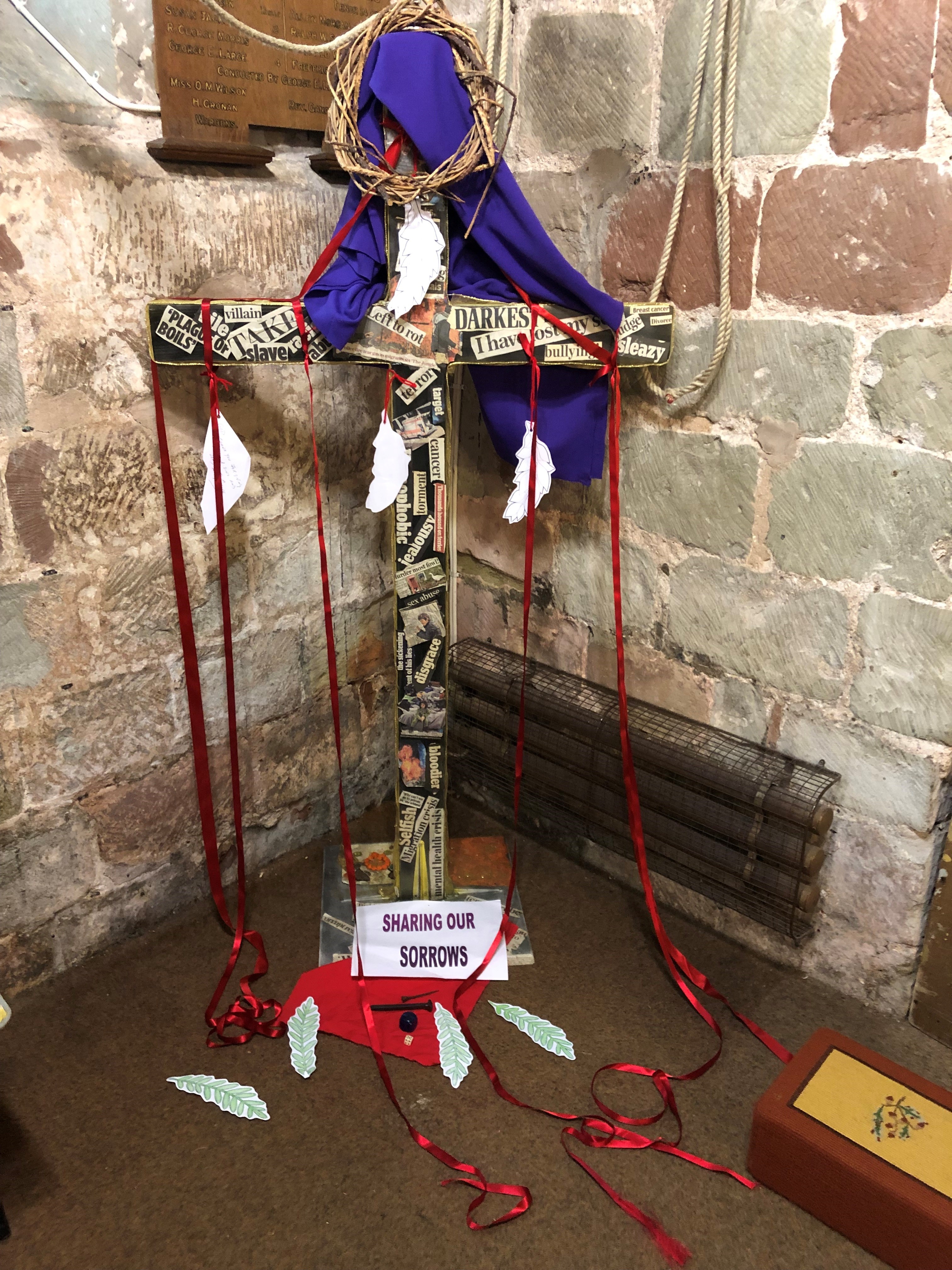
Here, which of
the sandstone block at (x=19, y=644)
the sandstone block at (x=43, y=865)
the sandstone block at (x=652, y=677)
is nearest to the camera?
the sandstone block at (x=19, y=644)

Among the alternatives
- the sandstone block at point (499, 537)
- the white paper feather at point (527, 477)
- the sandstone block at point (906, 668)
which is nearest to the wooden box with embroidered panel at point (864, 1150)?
the sandstone block at point (906, 668)


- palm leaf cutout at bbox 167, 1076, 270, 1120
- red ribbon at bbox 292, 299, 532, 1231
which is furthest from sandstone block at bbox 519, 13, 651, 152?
palm leaf cutout at bbox 167, 1076, 270, 1120

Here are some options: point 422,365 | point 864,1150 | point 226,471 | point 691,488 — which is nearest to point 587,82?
point 422,365

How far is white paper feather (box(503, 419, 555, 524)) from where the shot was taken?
5.89ft

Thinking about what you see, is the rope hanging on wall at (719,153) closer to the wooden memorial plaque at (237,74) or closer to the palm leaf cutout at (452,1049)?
the wooden memorial plaque at (237,74)

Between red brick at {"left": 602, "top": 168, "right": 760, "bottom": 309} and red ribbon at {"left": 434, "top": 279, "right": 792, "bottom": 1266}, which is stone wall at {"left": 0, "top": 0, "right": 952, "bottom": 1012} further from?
red ribbon at {"left": 434, "top": 279, "right": 792, "bottom": 1266}

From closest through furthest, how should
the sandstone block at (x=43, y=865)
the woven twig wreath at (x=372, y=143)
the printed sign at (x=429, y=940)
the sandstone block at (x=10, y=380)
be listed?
1. the woven twig wreath at (x=372, y=143)
2. the sandstone block at (x=10, y=380)
3. the sandstone block at (x=43, y=865)
4. the printed sign at (x=429, y=940)

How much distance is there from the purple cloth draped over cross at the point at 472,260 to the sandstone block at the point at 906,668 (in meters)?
0.60

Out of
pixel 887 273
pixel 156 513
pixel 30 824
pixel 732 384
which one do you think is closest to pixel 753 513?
pixel 732 384

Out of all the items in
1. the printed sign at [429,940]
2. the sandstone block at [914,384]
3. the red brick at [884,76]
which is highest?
the red brick at [884,76]

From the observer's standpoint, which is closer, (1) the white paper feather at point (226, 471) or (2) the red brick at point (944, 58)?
(2) the red brick at point (944, 58)

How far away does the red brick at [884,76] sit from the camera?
146cm

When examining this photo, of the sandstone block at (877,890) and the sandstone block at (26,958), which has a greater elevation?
the sandstone block at (877,890)

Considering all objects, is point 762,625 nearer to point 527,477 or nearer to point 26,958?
point 527,477
